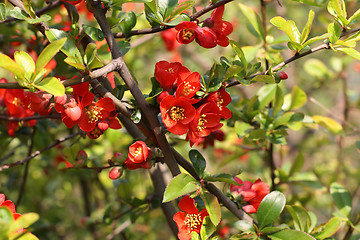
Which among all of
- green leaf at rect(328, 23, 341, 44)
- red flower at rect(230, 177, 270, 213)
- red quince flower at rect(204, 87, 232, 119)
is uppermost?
green leaf at rect(328, 23, 341, 44)

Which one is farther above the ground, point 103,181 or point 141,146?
point 141,146

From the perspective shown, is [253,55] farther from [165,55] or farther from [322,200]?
[165,55]

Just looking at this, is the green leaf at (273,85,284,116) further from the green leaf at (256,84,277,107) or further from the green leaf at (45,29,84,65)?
the green leaf at (45,29,84,65)

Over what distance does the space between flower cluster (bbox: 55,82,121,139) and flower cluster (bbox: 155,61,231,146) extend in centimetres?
10

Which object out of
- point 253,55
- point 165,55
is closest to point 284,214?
point 253,55

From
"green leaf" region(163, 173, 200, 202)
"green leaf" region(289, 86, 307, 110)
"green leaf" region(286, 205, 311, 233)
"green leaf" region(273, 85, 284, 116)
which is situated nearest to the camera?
"green leaf" region(163, 173, 200, 202)

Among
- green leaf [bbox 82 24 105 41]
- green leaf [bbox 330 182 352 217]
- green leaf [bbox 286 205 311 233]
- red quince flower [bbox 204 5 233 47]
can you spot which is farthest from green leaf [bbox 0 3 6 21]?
green leaf [bbox 330 182 352 217]

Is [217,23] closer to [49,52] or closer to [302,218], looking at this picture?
[49,52]

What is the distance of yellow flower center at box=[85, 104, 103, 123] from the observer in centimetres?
69

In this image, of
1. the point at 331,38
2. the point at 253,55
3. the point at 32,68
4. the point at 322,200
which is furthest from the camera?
the point at 322,200

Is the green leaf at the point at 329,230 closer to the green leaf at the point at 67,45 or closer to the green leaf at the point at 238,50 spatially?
the green leaf at the point at 238,50

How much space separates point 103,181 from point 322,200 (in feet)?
4.47

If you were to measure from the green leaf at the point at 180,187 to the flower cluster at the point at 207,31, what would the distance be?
26 cm

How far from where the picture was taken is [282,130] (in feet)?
3.11
